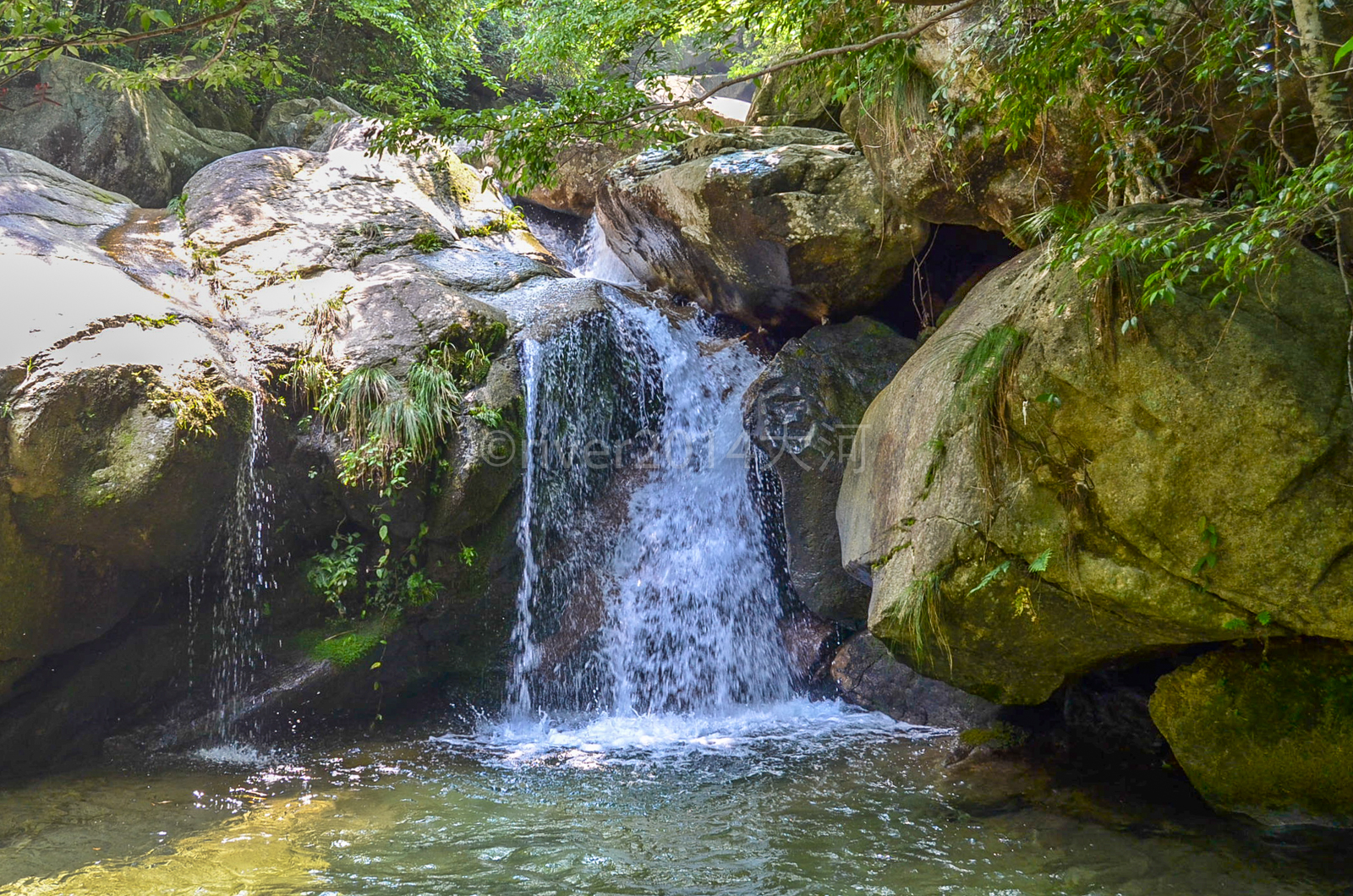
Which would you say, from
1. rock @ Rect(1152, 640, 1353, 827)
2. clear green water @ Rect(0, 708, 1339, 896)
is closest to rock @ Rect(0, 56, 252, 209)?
clear green water @ Rect(0, 708, 1339, 896)

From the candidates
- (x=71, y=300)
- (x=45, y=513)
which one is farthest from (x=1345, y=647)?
(x=71, y=300)

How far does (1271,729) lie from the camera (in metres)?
4.11

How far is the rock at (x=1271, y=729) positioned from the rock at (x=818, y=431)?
2.81m

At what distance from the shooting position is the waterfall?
7012 millimetres

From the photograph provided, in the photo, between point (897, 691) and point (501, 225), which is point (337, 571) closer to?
point (897, 691)

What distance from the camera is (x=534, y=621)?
23.2 feet

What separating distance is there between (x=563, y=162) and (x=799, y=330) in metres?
4.53

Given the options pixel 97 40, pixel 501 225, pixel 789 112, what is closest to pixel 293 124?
pixel 501 225

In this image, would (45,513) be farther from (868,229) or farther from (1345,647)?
(1345,647)

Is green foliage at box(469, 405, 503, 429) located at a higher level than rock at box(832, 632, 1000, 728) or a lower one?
higher

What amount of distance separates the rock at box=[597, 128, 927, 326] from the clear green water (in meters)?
3.93

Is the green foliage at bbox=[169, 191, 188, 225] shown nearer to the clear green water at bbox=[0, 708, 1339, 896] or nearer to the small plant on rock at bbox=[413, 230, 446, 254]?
the small plant on rock at bbox=[413, 230, 446, 254]

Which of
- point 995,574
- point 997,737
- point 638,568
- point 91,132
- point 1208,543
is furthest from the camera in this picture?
point 91,132

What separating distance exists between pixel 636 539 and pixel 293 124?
8.84 m
